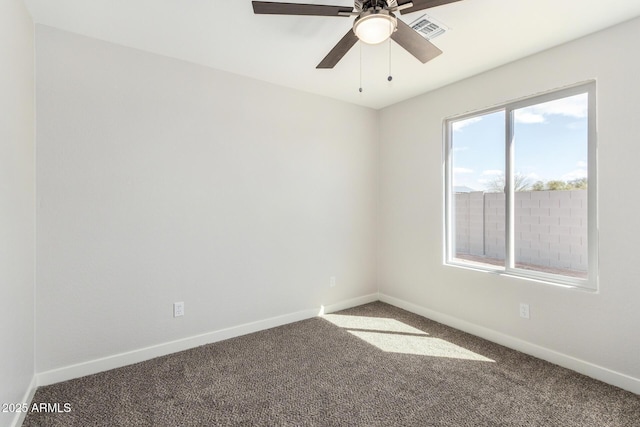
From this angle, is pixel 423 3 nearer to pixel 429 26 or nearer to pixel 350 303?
pixel 429 26

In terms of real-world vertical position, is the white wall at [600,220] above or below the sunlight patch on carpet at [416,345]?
above

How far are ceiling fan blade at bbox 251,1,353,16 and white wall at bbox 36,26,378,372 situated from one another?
1.38 metres

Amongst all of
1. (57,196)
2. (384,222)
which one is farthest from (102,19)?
(384,222)

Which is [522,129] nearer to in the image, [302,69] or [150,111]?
[302,69]

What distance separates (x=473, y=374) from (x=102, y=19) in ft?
11.9

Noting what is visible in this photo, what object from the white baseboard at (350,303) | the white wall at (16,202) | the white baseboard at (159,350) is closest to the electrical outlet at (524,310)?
the white baseboard at (350,303)

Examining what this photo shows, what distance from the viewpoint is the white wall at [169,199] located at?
2.11 metres

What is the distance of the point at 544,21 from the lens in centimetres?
203

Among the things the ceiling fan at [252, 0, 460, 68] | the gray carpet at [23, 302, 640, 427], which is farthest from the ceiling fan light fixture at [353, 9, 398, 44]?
the gray carpet at [23, 302, 640, 427]

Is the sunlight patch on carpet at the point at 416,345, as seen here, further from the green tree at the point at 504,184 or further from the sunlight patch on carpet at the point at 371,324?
the green tree at the point at 504,184

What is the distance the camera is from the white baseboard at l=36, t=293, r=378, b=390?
2.10 metres

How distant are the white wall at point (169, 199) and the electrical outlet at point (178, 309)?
5 centimetres

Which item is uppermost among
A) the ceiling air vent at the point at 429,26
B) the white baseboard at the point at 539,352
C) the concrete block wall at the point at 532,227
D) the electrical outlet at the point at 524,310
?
the ceiling air vent at the point at 429,26

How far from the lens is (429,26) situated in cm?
208
